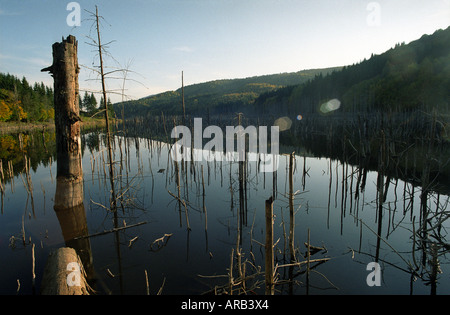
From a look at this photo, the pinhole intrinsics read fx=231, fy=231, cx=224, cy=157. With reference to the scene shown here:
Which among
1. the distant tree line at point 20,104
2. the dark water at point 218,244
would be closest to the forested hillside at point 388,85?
the dark water at point 218,244

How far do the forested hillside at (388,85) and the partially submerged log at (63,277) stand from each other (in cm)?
4775

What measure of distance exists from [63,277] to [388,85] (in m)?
77.9

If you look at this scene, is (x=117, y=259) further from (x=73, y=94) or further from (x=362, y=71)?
(x=362, y=71)

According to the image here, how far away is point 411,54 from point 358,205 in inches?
3583

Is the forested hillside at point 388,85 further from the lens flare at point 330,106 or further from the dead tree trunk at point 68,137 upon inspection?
the dead tree trunk at point 68,137

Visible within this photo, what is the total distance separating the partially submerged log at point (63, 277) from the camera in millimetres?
4148

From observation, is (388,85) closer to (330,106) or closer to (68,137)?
(330,106)

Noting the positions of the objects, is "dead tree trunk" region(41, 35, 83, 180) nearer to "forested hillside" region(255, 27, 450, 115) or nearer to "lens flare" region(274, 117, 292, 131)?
"forested hillside" region(255, 27, 450, 115)

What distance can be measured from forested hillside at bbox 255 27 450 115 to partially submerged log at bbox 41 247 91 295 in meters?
47.8

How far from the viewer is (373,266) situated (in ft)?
21.7

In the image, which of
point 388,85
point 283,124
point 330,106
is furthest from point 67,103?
point 330,106

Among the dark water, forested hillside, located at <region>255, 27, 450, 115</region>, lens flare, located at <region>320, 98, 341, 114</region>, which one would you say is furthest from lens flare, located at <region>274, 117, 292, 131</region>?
the dark water
